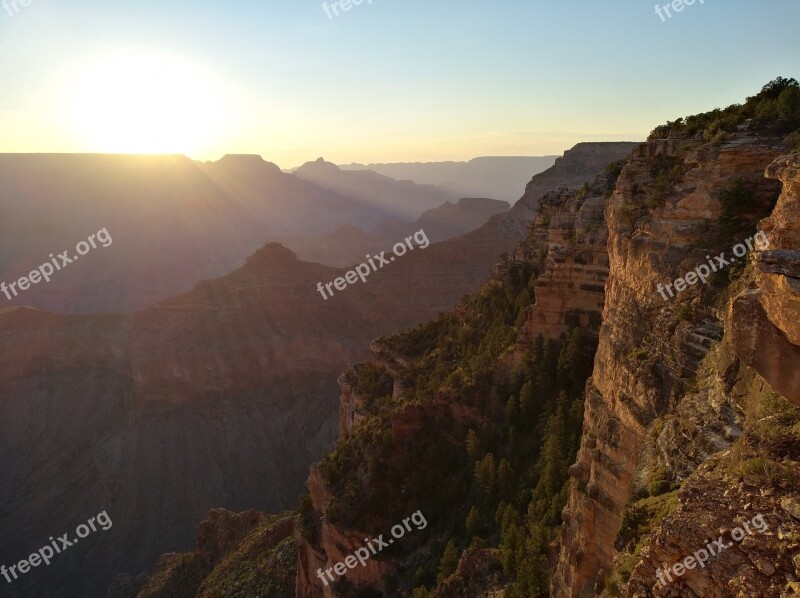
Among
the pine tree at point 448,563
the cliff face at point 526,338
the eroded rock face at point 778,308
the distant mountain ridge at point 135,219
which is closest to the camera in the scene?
the eroded rock face at point 778,308

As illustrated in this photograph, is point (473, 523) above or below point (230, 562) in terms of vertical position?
above

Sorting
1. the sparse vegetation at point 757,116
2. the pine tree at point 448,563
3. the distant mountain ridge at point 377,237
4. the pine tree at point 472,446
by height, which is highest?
the sparse vegetation at point 757,116

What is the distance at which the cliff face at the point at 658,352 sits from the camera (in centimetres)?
733

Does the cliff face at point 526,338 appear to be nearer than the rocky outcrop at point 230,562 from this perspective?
Yes

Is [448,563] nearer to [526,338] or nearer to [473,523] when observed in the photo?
[473,523]

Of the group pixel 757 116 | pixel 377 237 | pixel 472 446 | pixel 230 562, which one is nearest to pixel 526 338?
pixel 472 446

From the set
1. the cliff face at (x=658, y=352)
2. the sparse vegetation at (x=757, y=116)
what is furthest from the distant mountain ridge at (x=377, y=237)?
the cliff face at (x=658, y=352)

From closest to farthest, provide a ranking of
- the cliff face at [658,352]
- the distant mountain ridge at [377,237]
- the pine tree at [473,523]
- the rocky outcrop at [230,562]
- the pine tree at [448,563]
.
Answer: the cliff face at [658,352]
the pine tree at [448,563]
the pine tree at [473,523]
the rocky outcrop at [230,562]
the distant mountain ridge at [377,237]

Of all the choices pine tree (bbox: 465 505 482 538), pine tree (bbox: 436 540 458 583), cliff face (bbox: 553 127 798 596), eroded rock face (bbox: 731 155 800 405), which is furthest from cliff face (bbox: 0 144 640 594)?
eroded rock face (bbox: 731 155 800 405)

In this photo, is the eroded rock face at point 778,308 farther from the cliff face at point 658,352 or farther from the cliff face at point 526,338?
the cliff face at point 526,338

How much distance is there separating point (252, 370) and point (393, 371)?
33.2 metres

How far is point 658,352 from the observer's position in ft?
30.8

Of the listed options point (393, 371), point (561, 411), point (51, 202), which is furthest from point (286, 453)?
point (51, 202)

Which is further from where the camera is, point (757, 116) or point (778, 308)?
point (757, 116)
